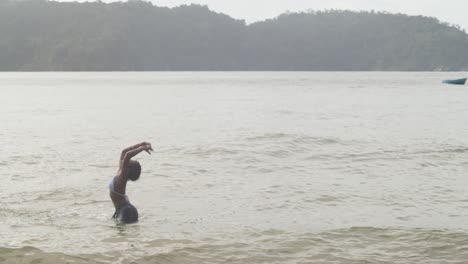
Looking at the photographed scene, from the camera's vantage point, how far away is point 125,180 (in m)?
10.4

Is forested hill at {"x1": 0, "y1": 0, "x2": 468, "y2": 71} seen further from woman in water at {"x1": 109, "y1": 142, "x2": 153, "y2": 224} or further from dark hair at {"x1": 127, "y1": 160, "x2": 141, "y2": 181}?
dark hair at {"x1": 127, "y1": 160, "x2": 141, "y2": 181}

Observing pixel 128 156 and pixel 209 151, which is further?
pixel 209 151

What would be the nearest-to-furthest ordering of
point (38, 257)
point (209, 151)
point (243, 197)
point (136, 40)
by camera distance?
point (38, 257) → point (243, 197) → point (209, 151) → point (136, 40)

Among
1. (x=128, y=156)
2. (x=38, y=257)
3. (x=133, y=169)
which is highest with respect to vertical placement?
(x=128, y=156)

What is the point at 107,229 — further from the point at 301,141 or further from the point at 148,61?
the point at 148,61

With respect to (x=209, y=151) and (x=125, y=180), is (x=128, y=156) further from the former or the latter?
(x=209, y=151)

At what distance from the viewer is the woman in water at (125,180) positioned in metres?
10.1

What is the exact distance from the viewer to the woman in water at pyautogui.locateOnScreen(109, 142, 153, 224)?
33.0 feet

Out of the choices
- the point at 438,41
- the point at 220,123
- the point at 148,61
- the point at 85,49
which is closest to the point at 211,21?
the point at 148,61

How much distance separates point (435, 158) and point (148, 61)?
157816 mm

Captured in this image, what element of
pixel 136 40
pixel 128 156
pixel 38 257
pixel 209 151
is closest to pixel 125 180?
pixel 128 156

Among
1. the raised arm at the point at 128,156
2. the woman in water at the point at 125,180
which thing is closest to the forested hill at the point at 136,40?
the woman in water at the point at 125,180

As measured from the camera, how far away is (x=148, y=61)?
17250 cm

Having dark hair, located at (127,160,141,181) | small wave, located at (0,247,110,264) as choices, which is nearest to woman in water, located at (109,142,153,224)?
dark hair, located at (127,160,141,181)
